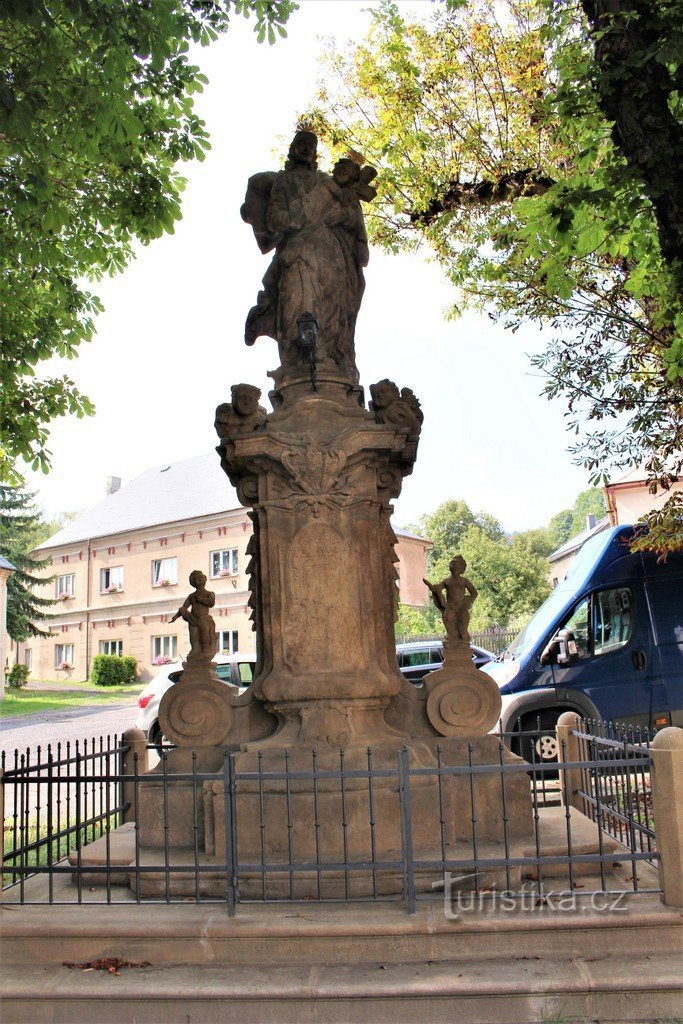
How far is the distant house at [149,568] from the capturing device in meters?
35.8

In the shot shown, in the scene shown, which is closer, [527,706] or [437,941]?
[437,941]

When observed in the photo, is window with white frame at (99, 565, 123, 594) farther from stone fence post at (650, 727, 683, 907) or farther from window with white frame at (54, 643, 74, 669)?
stone fence post at (650, 727, 683, 907)

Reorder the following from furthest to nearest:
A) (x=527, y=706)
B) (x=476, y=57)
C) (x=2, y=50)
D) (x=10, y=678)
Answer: (x=10, y=678), (x=476, y=57), (x=527, y=706), (x=2, y=50)

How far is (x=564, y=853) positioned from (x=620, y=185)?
4686 mm

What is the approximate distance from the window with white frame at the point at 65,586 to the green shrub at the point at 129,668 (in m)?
7.04

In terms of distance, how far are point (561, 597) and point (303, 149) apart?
6.81m

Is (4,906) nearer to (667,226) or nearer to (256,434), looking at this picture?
(256,434)

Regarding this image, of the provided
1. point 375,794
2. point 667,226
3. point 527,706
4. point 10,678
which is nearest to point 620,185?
point 667,226

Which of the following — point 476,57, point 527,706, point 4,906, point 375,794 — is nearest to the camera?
point 4,906

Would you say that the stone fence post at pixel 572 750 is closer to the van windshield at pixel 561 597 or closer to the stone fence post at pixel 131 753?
the van windshield at pixel 561 597

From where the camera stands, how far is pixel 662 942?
4516mm

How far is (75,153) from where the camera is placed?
333 inches

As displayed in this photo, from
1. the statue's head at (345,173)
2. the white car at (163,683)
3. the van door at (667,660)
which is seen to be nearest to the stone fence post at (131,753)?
the statue's head at (345,173)

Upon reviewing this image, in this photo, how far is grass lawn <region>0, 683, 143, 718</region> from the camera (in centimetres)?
2712
